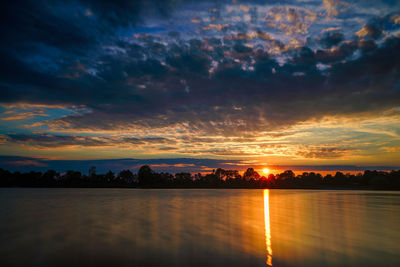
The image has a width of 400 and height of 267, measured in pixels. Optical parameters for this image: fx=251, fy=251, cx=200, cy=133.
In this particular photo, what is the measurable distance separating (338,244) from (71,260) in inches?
542

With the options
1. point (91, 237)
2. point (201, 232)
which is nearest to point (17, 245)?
point (91, 237)

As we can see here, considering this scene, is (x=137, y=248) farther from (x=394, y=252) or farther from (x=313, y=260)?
(x=394, y=252)

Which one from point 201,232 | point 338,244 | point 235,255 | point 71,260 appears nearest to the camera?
point 71,260

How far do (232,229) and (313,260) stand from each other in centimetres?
801

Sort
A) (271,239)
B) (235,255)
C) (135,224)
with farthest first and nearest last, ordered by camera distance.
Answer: (135,224) → (271,239) → (235,255)

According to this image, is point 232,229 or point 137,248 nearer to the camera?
point 137,248

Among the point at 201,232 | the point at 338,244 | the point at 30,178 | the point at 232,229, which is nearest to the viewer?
the point at 338,244

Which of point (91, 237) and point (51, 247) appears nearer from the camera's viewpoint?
point (51, 247)

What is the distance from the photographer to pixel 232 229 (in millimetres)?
18453

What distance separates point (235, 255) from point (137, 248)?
4.87m

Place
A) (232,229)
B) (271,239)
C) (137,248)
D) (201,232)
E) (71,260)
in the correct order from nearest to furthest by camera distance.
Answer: (71,260) < (137,248) < (271,239) < (201,232) < (232,229)

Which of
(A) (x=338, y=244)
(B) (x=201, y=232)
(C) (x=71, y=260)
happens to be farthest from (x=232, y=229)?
(C) (x=71, y=260)

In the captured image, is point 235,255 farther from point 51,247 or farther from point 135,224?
point 135,224

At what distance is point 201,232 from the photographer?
56.3 ft
